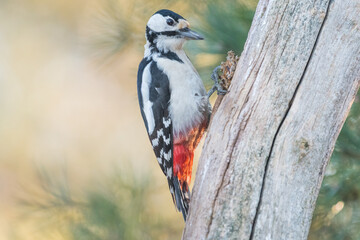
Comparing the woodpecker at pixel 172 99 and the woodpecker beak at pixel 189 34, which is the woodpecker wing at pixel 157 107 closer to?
the woodpecker at pixel 172 99

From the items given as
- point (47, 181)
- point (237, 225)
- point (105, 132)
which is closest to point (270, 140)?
point (237, 225)

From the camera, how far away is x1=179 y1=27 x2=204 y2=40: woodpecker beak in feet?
7.25

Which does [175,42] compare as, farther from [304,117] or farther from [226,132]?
[304,117]

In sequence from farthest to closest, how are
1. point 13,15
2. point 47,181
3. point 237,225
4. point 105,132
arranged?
point 13,15, point 105,132, point 47,181, point 237,225

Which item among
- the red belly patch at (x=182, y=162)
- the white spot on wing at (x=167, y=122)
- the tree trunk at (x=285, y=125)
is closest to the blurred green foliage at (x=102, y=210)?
the red belly patch at (x=182, y=162)

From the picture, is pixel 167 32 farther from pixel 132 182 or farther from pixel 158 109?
pixel 132 182

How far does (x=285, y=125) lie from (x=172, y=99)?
74 centimetres

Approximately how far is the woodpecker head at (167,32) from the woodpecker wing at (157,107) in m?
0.09

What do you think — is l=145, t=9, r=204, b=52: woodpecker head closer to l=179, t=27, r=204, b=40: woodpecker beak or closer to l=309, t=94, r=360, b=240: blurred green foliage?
l=179, t=27, r=204, b=40: woodpecker beak

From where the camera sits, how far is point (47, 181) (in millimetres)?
2229

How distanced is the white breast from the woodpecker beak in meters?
0.12

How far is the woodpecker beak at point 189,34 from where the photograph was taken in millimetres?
2211

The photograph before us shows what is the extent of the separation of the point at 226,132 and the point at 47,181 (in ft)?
2.80

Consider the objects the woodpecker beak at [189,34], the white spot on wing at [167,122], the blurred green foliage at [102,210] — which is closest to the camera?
the blurred green foliage at [102,210]
